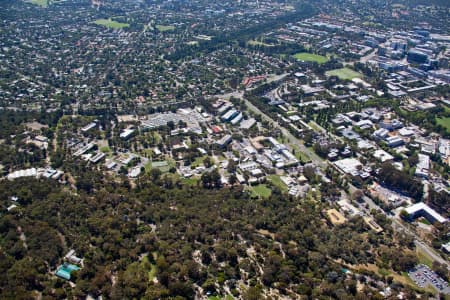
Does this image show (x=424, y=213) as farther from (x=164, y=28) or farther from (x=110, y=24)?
(x=110, y=24)

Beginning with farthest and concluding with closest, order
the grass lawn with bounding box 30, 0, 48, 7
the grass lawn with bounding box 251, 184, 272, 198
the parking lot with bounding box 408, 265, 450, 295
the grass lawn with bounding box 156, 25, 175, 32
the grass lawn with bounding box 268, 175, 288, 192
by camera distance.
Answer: the grass lawn with bounding box 30, 0, 48, 7
the grass lawn with bounding box 156, 25, 175, 32
the grass lawn with bounding box 268, 175, 288, 192
the grass lawn with bounding box 251, 184, 272, 198
the parking lot with bounding box 408, 265, 450, 295

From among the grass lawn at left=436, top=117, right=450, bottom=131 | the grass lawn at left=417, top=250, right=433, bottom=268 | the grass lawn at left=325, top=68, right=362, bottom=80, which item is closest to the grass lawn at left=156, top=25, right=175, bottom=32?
the grass lawn at left=325, top=68, right=362, bottom=80

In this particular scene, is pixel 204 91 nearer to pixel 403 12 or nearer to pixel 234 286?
pixel 234 286

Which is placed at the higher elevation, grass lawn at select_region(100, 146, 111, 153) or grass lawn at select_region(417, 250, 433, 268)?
grass lawn at select_region(100, 146, 111, 153)

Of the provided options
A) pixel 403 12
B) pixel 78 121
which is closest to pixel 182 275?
pixel 78 121

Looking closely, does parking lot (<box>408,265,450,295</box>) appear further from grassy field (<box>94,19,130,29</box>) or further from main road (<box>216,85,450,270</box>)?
grassy field (<box>94,19,130,29</box>)

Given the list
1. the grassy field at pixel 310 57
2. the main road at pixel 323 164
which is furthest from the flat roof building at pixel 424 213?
the grassy field at pixel 310 57
